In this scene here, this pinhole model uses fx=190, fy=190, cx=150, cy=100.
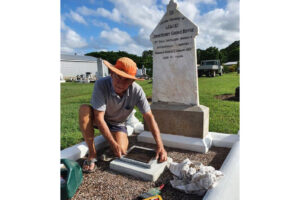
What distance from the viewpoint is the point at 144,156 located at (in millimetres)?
2230

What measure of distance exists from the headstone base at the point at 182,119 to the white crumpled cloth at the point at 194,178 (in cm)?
93

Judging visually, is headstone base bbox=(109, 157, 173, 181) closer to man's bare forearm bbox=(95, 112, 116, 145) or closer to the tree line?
man's bare forearm bbox=(95, 112, 116, 145)

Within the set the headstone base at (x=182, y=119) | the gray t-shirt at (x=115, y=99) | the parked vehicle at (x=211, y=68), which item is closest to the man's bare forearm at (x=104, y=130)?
the gray t-shirt at (x=115, y=99)

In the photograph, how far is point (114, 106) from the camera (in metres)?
2.41

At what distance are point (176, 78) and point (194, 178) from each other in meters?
1.66

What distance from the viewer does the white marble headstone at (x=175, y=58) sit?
283 cm

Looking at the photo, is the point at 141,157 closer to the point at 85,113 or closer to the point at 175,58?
the point at 85,113

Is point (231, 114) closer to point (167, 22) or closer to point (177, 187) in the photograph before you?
point (167, 22)

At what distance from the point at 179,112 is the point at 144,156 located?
106 centimetres

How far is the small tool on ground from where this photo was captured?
1617 mm

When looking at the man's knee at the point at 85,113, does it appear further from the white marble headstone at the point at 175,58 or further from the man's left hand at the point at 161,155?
the white marble headstone at the point at 175,58

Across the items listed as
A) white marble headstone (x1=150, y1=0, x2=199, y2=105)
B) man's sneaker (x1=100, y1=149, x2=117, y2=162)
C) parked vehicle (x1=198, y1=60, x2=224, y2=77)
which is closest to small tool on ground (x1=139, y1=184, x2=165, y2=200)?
man's sneaker (x1=100, y1=149, x2=117, y2=162)
